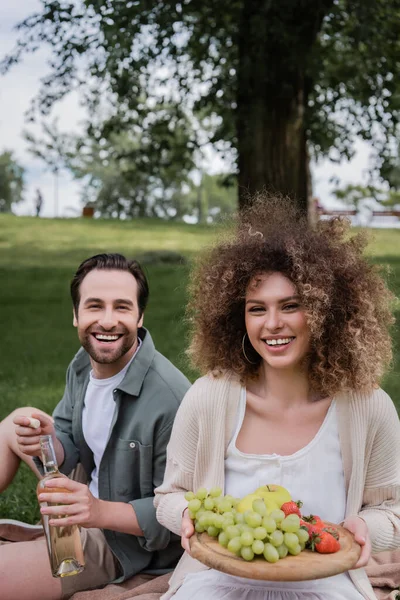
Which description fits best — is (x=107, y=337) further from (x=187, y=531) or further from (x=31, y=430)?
(x=187, y=531)

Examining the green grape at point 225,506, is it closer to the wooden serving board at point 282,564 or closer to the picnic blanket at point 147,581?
the wooden serving board at point 282,564

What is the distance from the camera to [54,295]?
16.4 metres

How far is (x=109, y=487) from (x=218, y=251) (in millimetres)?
1197

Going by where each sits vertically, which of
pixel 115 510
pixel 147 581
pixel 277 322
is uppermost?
pixel 277 322

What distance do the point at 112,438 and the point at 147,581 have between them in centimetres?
65

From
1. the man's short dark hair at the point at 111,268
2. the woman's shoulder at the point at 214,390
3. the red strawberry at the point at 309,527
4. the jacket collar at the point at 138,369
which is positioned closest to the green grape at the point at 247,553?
the red strawberry at the point at 309,527

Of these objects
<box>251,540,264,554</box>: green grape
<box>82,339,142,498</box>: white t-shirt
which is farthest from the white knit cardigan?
<box>82,339,142,498</box>: white t-shirt

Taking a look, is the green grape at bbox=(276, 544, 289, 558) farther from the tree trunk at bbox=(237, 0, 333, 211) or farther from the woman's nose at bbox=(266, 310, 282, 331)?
the tree trunk at bbox=(237, 0, 333, 211)

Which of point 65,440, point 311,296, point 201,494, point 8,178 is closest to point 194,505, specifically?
point 201,494

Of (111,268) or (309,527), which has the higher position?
(111,268)

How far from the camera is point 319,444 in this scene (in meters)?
3.22

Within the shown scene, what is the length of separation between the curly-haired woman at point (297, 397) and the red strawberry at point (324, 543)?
0.88ft

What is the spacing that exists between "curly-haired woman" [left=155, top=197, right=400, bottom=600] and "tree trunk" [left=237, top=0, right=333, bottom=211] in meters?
7.59

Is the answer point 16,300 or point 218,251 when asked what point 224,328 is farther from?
point 16,300
